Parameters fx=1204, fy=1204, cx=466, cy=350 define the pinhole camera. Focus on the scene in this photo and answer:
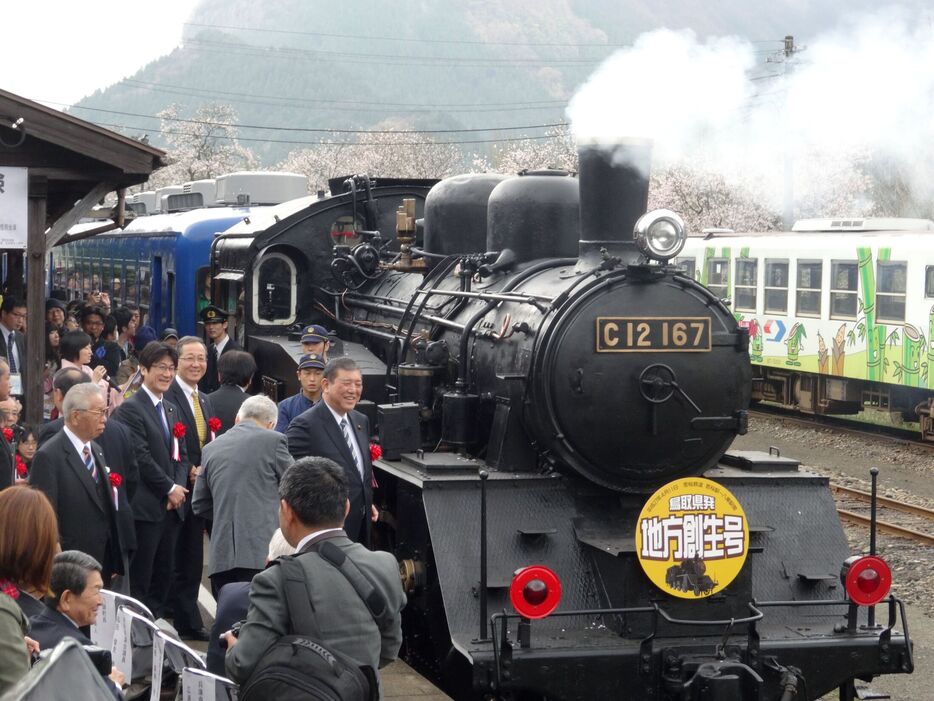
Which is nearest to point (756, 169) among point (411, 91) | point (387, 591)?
point (387, 591)

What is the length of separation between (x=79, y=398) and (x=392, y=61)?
480 feet

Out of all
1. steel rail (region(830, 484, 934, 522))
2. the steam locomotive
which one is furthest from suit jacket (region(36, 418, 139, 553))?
steel rail (region(830, 484, 934, 522))

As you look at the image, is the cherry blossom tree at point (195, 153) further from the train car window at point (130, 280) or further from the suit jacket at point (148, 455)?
the suit jacket at point (148, 455)

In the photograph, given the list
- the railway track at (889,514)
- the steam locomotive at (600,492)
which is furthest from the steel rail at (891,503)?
the steam locomotive at (600,492)

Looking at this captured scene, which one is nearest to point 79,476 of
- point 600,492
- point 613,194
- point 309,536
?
Result: point 309,536

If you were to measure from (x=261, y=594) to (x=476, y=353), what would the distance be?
301cm

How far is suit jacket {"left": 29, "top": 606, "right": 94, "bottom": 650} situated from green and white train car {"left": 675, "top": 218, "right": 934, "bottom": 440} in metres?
13.2

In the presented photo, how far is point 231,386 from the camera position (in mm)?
7031

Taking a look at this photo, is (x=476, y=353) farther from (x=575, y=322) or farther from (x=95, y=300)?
(x=95, y=300)

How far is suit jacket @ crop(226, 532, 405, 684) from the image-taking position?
3.32 m

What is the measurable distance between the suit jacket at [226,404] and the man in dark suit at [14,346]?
2.18 metres

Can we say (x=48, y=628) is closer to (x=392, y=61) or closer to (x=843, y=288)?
(x=843, y=288)

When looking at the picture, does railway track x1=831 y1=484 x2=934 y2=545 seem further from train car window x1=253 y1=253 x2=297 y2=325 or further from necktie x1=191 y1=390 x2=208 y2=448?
necktie x1=191 y1=390 x2=208 y2=448

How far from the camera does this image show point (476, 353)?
20.5ft
